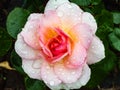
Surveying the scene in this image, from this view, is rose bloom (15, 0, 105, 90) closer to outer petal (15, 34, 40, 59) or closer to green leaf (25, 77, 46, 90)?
outer petal (15, 34, 40, 59)

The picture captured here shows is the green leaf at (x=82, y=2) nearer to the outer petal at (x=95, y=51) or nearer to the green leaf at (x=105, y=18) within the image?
the green leaf at (x=105, y=18)

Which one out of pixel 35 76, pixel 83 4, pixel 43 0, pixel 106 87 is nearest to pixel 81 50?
pixel 35 76

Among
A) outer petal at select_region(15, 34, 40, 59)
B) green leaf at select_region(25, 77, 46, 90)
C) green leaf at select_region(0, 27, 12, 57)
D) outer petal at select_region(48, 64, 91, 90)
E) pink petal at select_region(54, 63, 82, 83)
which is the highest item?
outer petal at select_region(15, 34, 40, 59)

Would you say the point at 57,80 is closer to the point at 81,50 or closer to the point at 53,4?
the point at 81,50

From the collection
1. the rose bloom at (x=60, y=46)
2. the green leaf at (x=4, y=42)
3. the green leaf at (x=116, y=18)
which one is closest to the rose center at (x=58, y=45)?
the rose bloom at (x=60, y=46)

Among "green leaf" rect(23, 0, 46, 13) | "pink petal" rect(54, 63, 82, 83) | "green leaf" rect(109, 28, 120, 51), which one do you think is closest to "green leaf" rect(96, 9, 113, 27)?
"green leaf" rect(109, 28, 120, 51)

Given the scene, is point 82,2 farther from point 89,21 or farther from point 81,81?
point 81,81

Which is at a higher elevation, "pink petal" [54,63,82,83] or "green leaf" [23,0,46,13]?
"pink petal" [54,63,82,83]
